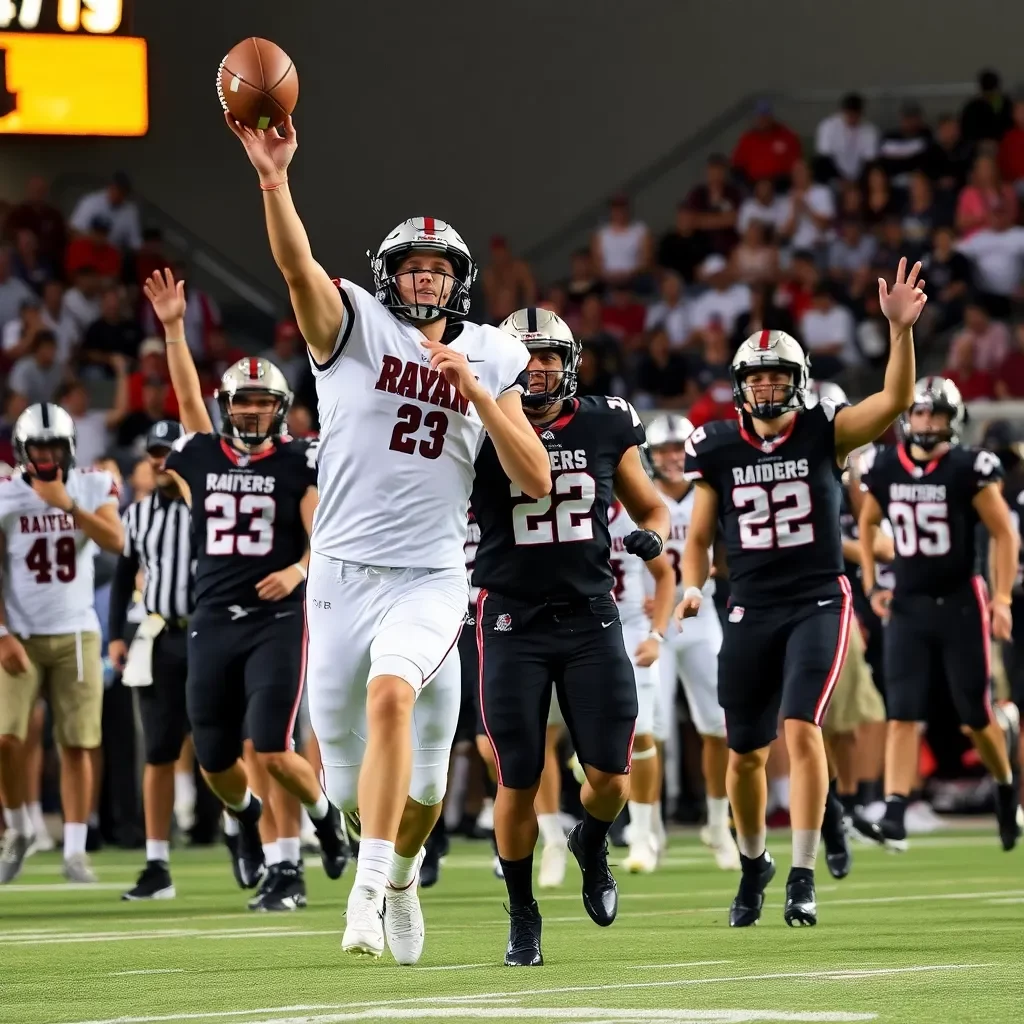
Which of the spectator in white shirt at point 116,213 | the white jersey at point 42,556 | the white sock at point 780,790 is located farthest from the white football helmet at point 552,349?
the spectator in white shirt at point 116,213

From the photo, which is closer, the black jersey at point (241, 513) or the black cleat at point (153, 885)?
the black jersey at point (241, 513)

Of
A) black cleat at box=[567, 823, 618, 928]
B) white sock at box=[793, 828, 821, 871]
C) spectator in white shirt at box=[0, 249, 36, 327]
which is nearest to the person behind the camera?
black cleat at box=[567, 823, 618, 928]

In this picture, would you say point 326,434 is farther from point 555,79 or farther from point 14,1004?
point 555,79

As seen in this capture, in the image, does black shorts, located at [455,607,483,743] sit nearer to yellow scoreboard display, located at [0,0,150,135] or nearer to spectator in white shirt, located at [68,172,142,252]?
yellow scoreboard display, located at [0,0,150,135]

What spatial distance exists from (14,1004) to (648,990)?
4.82ft

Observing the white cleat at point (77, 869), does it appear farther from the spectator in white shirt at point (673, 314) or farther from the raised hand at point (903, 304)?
the spectator in white shirt at point (673, 314)

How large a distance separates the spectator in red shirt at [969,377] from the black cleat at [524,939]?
1021 cm

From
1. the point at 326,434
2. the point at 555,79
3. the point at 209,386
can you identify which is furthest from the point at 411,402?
the point at 555,79

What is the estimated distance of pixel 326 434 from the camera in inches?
224

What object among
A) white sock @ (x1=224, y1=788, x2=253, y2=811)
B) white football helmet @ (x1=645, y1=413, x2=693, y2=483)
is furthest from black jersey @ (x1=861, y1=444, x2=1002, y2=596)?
white sock @ (x1=224, y1=788, x2=253, y2=811)

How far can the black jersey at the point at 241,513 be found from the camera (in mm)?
8398

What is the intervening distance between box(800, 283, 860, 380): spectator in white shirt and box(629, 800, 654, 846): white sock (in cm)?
719

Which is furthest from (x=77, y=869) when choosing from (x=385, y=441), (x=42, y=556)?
(x=385, y=441)

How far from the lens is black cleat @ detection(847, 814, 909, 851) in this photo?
35.6ft
